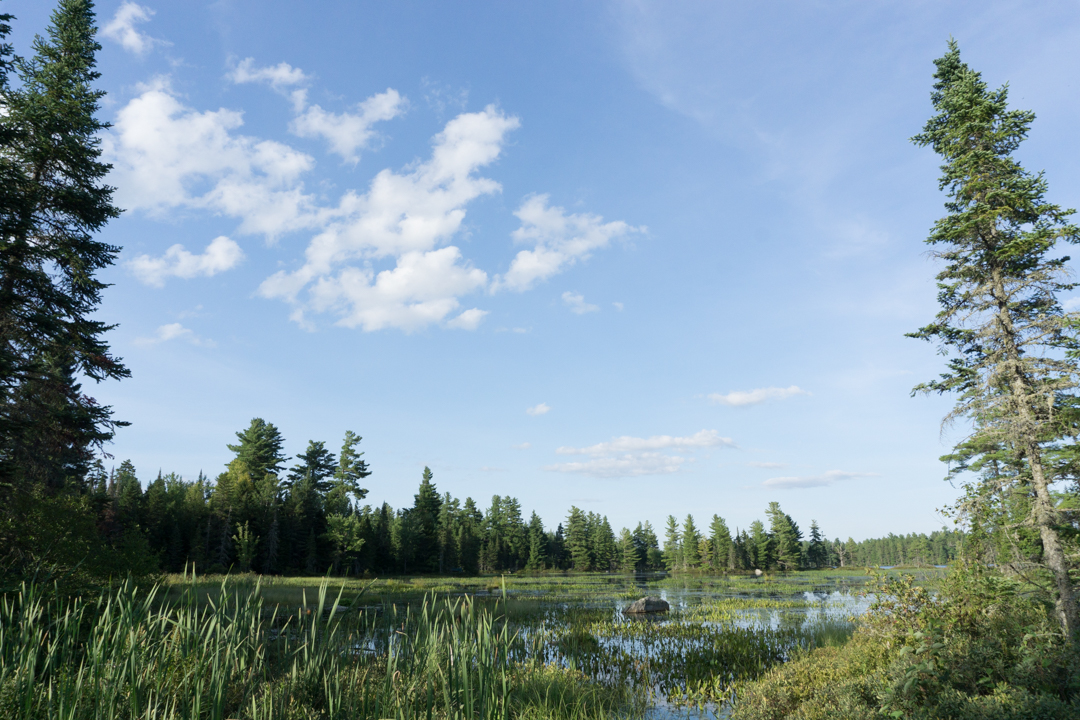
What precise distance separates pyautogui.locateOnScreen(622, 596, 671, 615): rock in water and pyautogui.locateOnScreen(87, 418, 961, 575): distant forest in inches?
536

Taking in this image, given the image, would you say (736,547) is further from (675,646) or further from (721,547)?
(675,646)

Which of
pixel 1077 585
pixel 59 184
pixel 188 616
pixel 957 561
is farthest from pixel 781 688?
pixel 59 184

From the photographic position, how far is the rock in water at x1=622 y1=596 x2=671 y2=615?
26.2m

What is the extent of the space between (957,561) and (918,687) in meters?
6.53

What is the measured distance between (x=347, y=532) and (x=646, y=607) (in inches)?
1570

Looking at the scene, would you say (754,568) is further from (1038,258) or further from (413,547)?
(1038,258)

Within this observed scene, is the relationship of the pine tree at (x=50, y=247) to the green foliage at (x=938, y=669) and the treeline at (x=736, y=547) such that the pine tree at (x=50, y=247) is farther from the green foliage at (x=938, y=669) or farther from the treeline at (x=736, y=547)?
the treeline at (x=736, y=547)

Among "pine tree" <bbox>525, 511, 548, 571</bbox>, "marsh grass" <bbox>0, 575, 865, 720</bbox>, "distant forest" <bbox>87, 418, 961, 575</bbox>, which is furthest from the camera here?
"pine tree" <bbox>525, 511, 548, 571</bbox>

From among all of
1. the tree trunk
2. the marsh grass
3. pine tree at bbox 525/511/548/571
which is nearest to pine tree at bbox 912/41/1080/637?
the tree trunk

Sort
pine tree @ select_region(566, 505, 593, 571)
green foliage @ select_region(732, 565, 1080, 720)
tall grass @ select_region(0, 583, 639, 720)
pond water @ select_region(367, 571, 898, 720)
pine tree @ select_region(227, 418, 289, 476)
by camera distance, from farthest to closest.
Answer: pine tree @ select_region(566, 505, 593, 571) → pine tree @ select_region(227, 418, 289, 476) → pond water @ select_region(367, 571, 898, 720) → green foliage @ select_region(732, 565, 1080, 720) → tall grass @ select_region(0, 583, 639, 720)

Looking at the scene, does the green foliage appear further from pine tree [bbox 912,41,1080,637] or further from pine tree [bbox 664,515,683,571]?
pine tree [bbox 664,515,683,571]

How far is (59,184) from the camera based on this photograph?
19.2 metres

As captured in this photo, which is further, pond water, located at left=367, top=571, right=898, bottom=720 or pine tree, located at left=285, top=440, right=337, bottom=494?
pine tree, located at left=285, top=440, right=337, bottom=494

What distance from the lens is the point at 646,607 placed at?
26359 mm
